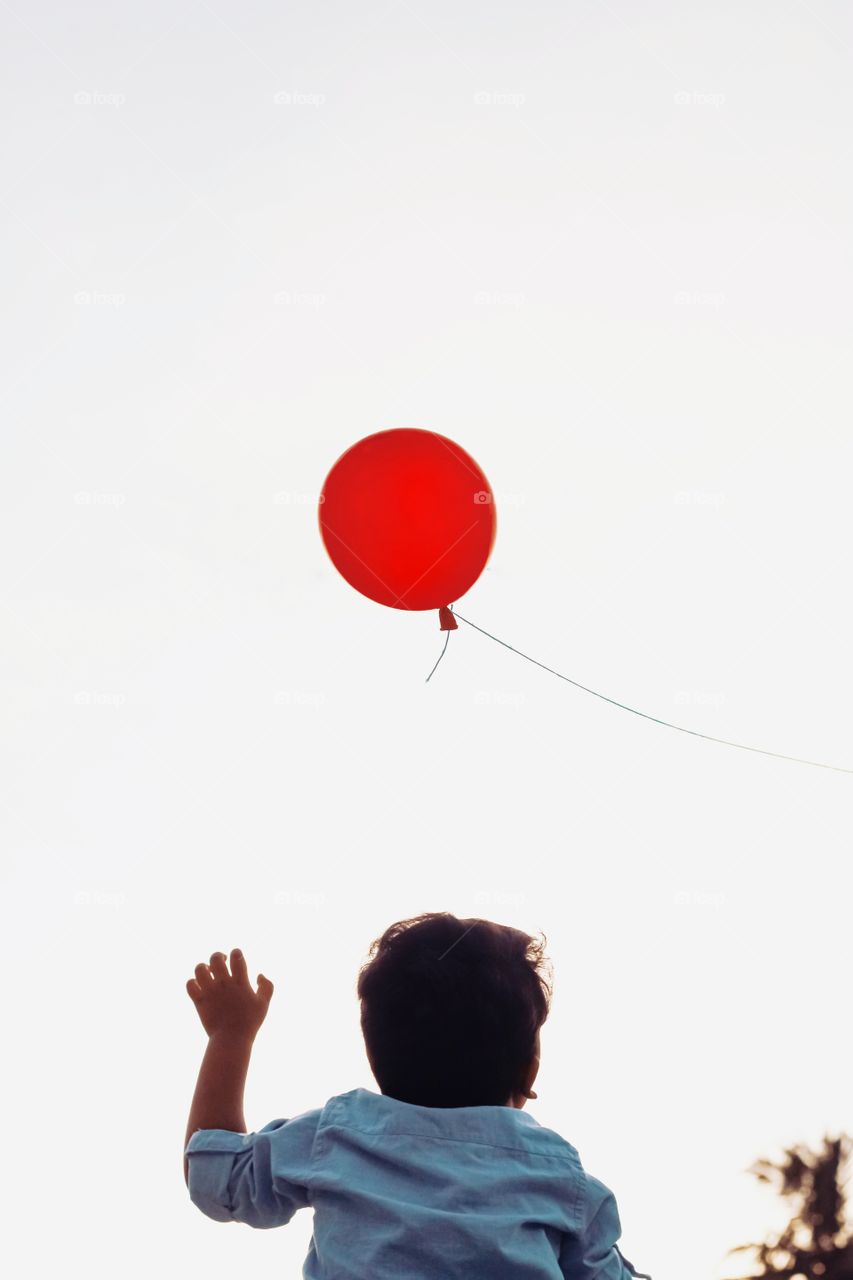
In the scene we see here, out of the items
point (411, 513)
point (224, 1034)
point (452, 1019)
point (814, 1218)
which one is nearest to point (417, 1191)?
point (452, 1019)

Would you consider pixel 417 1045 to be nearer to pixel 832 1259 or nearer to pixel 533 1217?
Result: pixel 533 1217

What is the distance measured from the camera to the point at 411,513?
8.32 ft

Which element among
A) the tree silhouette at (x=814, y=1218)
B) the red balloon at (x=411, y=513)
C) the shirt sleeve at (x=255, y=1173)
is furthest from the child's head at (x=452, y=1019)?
the tree silhouette at (x=814, y=1218)

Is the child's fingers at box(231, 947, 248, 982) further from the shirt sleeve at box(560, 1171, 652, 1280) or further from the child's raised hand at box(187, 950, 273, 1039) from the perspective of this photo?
the shirt sleeve at box(560, 1171, 652, 1280)

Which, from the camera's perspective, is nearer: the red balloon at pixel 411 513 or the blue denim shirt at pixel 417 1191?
the blue denim shirt at pixel 417 1191

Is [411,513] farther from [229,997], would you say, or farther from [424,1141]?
[424,1141]

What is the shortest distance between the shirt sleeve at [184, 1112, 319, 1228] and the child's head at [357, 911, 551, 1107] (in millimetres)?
116

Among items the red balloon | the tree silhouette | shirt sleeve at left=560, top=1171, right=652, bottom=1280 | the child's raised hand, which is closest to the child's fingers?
the child's raised hand

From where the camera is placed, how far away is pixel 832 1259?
6992mm

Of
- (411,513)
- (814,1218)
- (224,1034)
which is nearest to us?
(224,1034)

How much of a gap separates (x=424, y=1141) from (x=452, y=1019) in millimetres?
128

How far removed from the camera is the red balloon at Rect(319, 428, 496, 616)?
254 cm

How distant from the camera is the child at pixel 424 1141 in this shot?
1102mm

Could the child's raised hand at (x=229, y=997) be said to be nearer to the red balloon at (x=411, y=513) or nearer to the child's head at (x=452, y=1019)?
the child's head at (x=452, y=1019)
